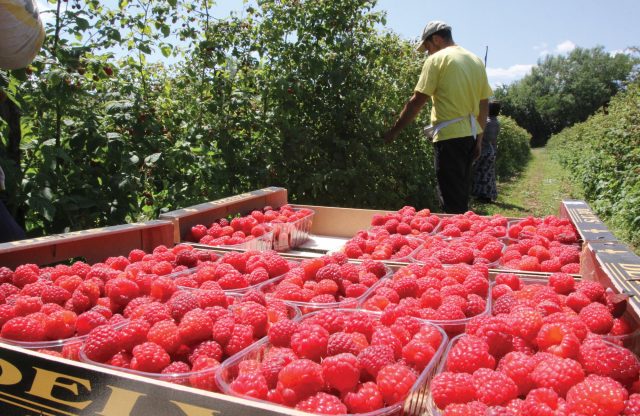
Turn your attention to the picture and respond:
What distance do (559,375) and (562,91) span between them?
82621 mm

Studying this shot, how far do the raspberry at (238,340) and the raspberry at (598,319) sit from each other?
2.85 ft

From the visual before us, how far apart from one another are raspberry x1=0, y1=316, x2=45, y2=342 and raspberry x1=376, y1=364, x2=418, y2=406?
894 mm

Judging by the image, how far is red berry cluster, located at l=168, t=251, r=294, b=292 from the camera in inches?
64.4

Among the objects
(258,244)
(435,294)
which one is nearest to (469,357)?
(435,294)

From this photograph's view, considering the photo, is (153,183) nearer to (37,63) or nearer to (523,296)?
(37,63)

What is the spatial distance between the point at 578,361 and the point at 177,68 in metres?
4.09

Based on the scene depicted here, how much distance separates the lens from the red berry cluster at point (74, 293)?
131 cm

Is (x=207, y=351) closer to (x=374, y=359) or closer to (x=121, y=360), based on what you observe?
(x=121, y=360)

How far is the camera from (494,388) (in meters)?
0.96

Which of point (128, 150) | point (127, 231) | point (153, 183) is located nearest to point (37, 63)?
point (128, 150)

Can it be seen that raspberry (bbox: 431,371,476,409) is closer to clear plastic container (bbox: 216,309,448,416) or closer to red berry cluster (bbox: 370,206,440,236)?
clear plastic container (bbox: 216,309,448,416)

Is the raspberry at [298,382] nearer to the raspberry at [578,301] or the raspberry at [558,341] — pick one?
the raspberry at [558,341]

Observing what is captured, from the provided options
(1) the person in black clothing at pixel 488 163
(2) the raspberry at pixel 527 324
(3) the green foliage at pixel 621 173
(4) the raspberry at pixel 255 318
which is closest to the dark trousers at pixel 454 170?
(2) the raspberry at pixel 527 324

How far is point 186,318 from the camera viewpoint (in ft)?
4.09
